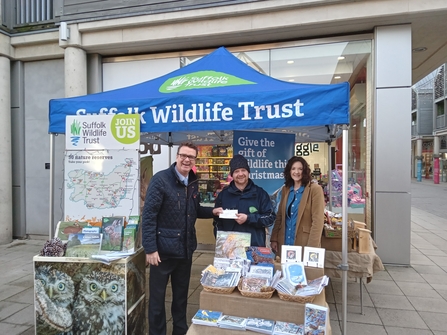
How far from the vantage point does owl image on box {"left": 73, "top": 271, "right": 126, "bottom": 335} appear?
8.70ft

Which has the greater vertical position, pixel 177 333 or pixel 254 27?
pixel 254 27

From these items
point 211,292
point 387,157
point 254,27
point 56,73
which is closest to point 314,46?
point 254,27

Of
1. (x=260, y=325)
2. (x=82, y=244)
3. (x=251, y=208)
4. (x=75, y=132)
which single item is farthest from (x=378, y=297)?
(x=75, y=132)

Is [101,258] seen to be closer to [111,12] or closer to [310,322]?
[310,322]

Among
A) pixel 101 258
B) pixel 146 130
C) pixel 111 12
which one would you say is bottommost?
pixel 101 258

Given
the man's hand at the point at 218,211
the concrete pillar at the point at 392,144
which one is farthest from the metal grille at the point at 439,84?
the man's hand at the point at 218,211

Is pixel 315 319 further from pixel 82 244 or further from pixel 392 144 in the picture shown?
pixel 392 144

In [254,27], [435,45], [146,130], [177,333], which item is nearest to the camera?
[177,333]

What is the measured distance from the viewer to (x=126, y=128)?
301cm

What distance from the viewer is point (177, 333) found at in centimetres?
281

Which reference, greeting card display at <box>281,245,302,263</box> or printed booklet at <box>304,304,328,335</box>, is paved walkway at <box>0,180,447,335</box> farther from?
printed booklet at <box>304,304,328,335</box>

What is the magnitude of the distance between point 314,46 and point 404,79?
5.59 ft

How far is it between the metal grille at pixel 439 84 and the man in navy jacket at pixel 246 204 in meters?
33.3

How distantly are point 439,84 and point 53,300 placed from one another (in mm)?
35946
